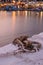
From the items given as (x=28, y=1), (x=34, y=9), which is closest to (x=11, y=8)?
(x=34, y=9)

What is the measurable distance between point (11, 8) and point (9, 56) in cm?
2505

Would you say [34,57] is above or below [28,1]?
above

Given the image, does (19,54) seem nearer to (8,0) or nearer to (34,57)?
(34,57)

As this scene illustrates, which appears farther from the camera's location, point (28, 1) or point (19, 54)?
point (28, 1)

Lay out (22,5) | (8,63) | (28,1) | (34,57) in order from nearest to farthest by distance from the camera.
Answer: (8,63) → (34,57) → (22,5) → (28,1)

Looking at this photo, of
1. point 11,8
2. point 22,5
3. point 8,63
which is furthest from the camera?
point 22,5

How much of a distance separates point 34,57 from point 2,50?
48 cm

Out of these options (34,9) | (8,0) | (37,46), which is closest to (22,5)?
(34,9)

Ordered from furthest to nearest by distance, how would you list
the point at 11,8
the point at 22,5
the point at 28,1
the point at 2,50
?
the point at 28,1
the point at 22,5
the point at 11,8
the point at 2,50

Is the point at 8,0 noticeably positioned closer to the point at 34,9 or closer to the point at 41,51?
the point at 34,9

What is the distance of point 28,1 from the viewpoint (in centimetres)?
3616

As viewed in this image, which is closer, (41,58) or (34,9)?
(41,58)

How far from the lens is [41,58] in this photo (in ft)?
A: 11.0

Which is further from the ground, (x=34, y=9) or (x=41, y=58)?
(x=41, y=58)
